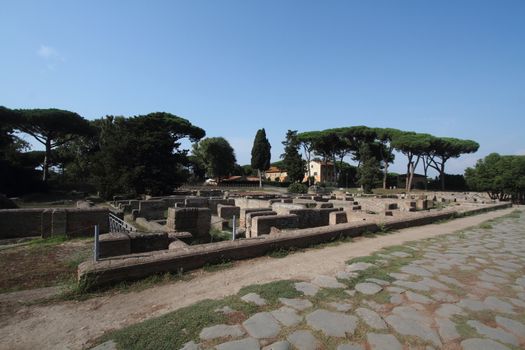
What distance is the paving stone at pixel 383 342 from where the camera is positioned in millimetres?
2286

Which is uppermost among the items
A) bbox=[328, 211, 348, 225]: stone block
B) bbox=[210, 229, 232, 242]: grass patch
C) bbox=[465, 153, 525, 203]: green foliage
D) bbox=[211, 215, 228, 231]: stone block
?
bbox=[465, 153, 525, 203]: green foliage

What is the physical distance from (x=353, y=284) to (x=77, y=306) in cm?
297

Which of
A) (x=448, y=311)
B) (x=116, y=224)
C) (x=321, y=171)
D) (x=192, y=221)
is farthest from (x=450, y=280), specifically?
(x=321, y=171)

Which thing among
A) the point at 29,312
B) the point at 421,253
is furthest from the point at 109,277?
the point at 421,253

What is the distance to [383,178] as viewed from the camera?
160 feet

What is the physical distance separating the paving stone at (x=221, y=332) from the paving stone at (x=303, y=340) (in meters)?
0.40

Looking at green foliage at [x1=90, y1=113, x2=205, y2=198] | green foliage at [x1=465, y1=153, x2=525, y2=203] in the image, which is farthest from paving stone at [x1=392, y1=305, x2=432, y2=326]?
green foliage at [x1=465, y1=153, x2=525, y2=203]

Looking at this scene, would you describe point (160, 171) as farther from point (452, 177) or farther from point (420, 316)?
point (452, 177)

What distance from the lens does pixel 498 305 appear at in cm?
314

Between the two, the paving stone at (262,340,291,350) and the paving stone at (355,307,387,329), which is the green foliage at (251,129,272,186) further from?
the paving stone at (262,340,291,350)

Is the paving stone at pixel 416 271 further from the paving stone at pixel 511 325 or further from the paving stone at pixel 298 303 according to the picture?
the paving stone at pixel 298 303

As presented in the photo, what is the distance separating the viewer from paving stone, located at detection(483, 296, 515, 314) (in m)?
3.02

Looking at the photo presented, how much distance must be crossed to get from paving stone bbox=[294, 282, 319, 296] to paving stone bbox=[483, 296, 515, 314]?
1740 mm

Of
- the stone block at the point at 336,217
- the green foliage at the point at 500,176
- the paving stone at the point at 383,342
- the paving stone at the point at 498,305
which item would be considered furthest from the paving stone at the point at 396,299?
the green foliage at the point at 500,176
